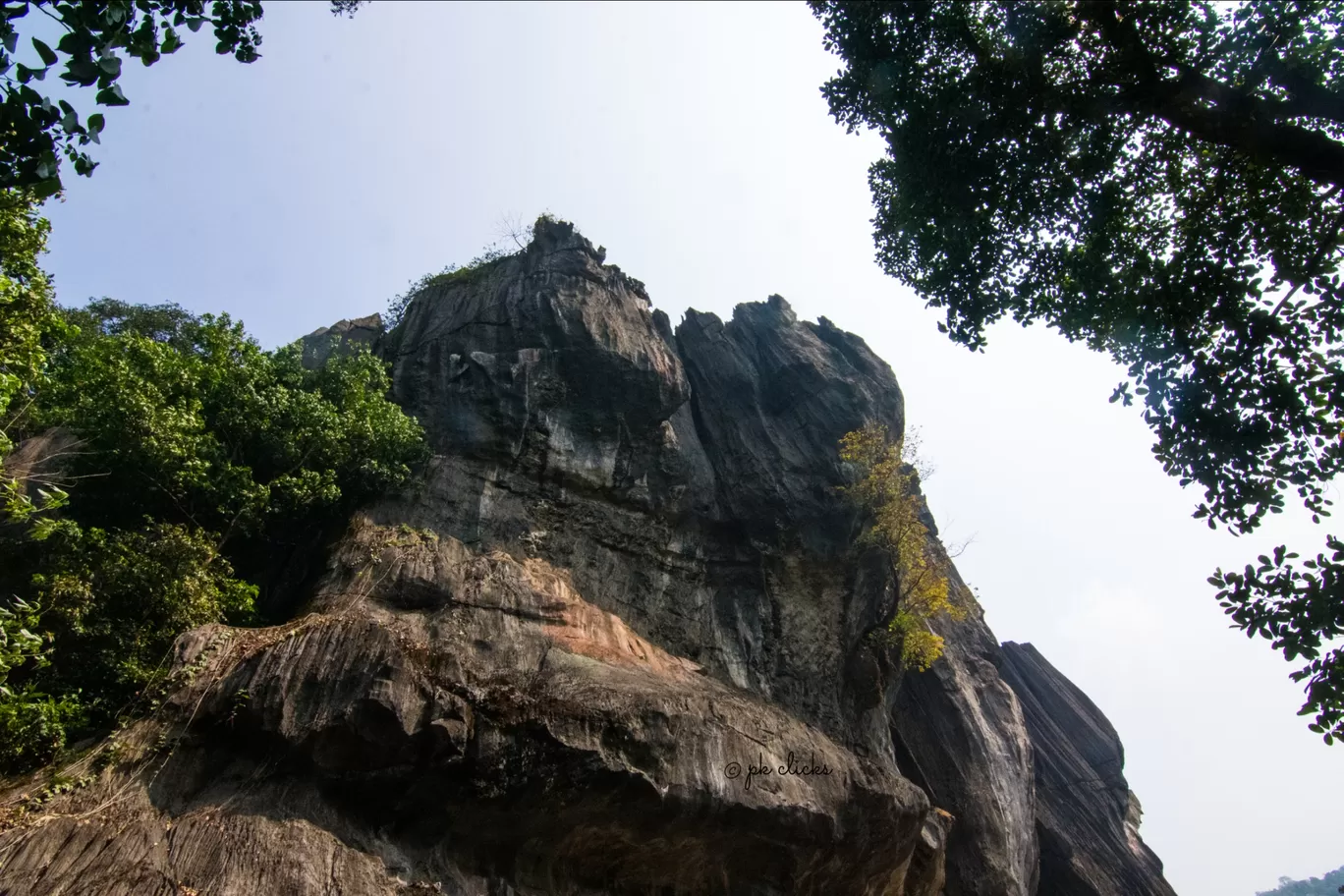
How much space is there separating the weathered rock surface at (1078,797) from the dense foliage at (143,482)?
21861mm

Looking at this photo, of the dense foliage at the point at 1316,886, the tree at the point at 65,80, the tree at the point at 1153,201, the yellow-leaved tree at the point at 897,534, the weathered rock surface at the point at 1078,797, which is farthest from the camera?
the dense foliage at the point at 1316,886

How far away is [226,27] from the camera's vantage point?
721cm

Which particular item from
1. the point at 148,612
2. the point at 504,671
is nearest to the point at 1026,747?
the point at 504,671

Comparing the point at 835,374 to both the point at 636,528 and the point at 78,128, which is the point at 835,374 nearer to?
the point at 636,528

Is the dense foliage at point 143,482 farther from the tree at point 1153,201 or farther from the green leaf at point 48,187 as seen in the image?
the tree at point 1153,201

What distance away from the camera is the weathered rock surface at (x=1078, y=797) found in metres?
24.8

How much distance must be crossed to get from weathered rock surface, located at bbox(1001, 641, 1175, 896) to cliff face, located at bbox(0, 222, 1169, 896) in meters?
0.13

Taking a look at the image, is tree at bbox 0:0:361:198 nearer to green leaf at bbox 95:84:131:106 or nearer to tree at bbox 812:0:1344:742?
green leaf at bbox 95:84:131:106

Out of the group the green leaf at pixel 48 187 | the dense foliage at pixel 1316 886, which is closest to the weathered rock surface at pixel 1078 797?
the green leaf at pixel 48 187

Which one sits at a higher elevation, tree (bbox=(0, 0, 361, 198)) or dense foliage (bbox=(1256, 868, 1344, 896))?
dense foliage (bbox=(1256, 868, 1344, 896))

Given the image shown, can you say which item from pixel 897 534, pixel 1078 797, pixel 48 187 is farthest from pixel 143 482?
pixel 1078 797

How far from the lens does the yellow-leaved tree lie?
21125 millimetres

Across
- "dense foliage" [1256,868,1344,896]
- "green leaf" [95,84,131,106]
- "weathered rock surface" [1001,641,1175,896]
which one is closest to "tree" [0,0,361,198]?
"green leaf" [95,84,131,106]

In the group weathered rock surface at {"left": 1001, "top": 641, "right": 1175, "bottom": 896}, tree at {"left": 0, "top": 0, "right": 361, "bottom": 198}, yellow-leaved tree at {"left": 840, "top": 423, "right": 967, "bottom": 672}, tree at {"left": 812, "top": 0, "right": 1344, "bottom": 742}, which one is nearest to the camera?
tree at {"left": 0, "top": 0, "right": 361, "bottom": 198}
